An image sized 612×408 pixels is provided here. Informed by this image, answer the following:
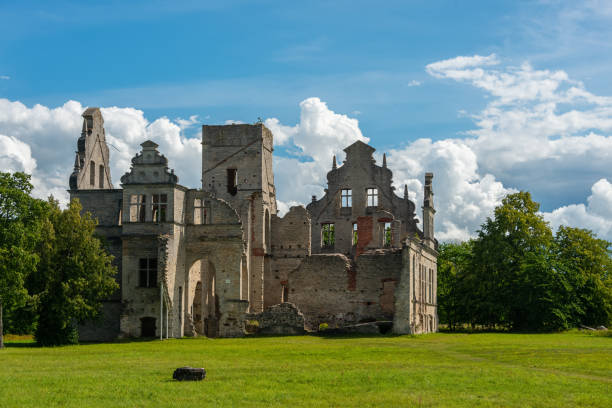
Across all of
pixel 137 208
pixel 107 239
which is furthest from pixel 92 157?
pixel 137 208

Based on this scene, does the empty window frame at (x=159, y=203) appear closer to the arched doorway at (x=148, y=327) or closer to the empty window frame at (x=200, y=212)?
the empty window frame at (x=200, y=212)

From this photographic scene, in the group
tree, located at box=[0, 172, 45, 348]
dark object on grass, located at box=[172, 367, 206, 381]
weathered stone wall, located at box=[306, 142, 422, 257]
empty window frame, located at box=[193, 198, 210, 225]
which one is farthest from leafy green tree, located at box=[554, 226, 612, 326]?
dark object on grass, located at box=[172, 367, 206, 381]

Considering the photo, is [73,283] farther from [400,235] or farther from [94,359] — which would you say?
[400,235]

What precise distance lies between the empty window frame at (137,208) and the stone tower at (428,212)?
2067 cm

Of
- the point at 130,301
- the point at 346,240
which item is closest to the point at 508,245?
the point at 346,240

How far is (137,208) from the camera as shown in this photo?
153 ft

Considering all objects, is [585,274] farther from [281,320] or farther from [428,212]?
[281,320]

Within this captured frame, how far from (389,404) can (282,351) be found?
15.3m

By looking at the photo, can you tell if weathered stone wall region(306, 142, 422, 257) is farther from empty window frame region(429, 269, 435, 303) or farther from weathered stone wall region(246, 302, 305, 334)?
weathered stone wall region(246, 302, 305, 334)

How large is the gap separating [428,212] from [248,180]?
13.7 meters

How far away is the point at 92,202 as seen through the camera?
164 ft

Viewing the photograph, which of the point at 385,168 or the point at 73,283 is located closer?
the point at 73,283

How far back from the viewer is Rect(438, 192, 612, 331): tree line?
2077 inches

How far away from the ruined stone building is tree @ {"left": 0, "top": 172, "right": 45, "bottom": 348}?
7.46 meters
